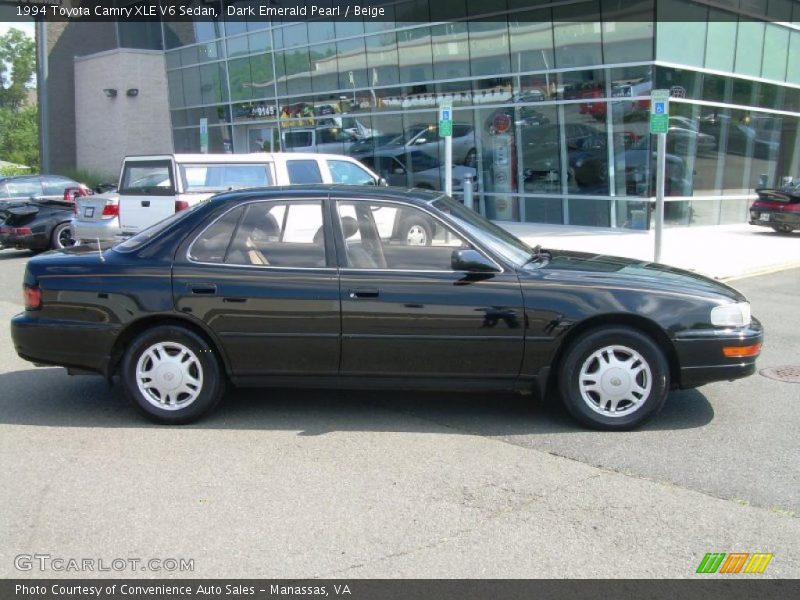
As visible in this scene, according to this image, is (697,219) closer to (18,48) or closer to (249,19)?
(249,19)

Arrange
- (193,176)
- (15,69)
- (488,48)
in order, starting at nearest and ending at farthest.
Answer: (193,176) → (488,48) → (15,69)

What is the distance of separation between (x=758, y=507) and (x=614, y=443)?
1.12 metres

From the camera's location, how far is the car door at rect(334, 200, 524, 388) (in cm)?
545

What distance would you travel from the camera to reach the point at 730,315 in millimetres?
5484

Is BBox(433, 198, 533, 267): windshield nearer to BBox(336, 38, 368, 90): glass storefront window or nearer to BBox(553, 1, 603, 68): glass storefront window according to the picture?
BBox(553, 1, 603, 68): glass storefront window

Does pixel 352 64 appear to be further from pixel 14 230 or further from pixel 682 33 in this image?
pixel 14 230

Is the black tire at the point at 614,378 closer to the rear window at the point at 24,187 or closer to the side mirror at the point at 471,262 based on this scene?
the side mirror at the point at 471,262

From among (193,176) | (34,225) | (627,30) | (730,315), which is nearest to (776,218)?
(627,30)

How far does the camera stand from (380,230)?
575 cm

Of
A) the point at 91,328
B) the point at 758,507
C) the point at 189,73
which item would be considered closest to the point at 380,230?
the point at 91,328

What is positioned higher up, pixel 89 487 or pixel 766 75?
pixel 766 75

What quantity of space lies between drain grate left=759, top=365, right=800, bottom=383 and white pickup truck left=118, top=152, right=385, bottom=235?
7187 mm

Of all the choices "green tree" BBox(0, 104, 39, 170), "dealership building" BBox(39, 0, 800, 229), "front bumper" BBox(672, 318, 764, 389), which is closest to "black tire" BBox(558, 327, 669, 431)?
"front bumper" BBox(672, 318, 764, 389)

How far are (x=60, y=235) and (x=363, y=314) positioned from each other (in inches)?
493
